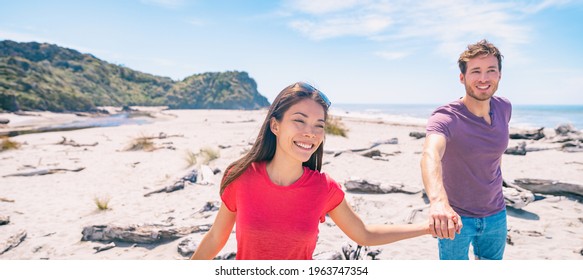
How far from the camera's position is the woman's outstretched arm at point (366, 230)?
1.55m

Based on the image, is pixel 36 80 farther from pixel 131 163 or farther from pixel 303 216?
pixel 303 216

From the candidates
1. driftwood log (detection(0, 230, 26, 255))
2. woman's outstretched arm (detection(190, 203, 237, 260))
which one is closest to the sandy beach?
driftwood log (detection(0, 230, 26, 255))

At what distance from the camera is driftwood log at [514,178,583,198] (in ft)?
19.6

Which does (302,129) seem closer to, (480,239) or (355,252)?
(480,239)

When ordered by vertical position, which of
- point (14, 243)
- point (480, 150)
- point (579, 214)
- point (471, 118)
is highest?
point (471, 118)

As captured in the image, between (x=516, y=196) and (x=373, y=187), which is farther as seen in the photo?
(x=373, y=187)

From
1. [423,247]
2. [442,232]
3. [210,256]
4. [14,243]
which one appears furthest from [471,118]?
[14,243]

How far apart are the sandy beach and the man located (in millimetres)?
1687

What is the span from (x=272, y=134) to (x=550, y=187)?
6568mm

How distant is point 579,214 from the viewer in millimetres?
5352

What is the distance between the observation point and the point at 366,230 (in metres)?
1.60

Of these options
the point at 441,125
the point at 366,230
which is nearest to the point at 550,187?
the point at 441,125

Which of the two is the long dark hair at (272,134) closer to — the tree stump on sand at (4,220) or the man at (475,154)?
the man at (475,154)

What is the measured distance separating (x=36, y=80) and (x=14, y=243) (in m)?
46.9
